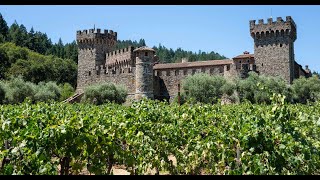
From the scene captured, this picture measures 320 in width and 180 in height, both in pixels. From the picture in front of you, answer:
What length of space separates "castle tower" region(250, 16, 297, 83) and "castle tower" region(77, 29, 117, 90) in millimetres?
18018

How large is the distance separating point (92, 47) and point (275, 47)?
21.3 meters

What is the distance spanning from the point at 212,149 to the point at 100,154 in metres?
1.92

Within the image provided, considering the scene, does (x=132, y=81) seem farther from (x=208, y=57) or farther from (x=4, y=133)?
(x=208, y=57)

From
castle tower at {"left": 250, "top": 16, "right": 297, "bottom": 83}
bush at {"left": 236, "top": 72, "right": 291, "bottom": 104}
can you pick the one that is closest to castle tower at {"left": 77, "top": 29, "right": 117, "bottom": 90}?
castle tower at {"left": 250, "top": 16, "right": 297, "bottom": 83}

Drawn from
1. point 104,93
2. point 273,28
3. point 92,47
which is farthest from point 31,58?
Result: point 273,28

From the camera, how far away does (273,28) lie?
1430 inches

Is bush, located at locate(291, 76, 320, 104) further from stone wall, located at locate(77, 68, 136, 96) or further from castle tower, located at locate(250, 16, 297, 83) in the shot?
stone wall, located at locate(77, 68, 136, 96)

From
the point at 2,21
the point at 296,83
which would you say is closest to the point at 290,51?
the point at 296,83

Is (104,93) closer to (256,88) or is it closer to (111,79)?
(111,79)

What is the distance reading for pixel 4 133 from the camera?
5809 mm

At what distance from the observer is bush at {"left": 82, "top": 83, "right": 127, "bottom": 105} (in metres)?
36.5

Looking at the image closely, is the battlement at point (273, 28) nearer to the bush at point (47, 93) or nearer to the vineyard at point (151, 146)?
the bush at point (47, 93)

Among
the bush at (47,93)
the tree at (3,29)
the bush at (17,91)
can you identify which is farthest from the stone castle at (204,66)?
the tree at (3,29)

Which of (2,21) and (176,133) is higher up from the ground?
(2,21)
